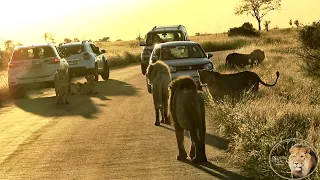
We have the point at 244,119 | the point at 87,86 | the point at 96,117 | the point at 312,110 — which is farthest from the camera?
the point at 87,86

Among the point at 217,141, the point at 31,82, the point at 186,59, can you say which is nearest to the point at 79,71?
the point at 31,82

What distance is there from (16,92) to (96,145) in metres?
11.0

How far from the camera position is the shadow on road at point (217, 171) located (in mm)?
8117

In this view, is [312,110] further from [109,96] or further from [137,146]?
[109,96]

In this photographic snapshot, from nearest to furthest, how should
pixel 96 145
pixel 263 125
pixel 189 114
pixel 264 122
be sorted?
pixel 189 114, pixel 263 125, pixel 264 122, pixel 96 145

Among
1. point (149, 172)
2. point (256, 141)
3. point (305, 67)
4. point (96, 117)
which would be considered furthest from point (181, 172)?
point (305, 67)

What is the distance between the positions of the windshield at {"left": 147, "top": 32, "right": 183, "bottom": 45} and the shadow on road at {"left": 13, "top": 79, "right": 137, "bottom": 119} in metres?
3.16

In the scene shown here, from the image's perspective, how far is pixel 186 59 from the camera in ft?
59.6

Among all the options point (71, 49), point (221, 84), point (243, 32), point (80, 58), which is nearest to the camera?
point (221, 84)

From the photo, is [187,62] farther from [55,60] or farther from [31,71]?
[31,71]

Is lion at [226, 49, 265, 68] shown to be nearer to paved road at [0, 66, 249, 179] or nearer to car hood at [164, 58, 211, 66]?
car hood at [164, 58, 211, 66]

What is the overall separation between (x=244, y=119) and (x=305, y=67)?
9082mm

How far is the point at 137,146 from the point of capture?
10680 millimetres

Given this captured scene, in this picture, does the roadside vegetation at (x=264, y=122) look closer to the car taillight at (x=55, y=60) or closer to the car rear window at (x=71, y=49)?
the car taillight at (x=55, y=60)
